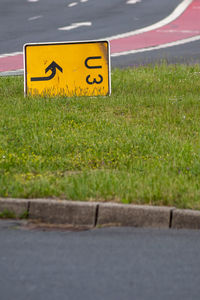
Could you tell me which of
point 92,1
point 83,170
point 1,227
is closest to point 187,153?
point 83,170

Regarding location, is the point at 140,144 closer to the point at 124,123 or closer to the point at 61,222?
the point at 124,123

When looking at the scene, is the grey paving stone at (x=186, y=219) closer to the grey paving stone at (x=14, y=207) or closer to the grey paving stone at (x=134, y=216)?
the grey paving stone at (x=134, y=216)

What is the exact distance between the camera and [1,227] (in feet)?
19.7

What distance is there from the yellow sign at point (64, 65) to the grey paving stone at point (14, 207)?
4.83 metres

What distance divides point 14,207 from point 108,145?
2.20 meters

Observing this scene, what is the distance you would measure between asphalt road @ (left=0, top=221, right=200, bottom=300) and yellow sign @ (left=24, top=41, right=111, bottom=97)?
5117 millimetres

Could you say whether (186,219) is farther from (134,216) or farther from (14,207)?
(14,207)

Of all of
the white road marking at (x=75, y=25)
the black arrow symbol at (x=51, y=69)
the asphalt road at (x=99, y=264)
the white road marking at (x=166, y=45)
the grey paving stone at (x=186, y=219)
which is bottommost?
the asphalt road at (x=99, y=264)

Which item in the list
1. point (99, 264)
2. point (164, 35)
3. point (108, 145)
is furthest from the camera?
point (164, 35)

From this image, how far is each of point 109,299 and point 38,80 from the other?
693cm

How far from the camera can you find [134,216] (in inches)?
237

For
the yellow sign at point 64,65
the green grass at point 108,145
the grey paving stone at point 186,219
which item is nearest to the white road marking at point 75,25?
the green grass at point 108,145

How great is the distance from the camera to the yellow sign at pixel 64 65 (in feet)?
35.7

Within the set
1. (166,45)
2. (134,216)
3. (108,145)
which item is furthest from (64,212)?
(166,45)
